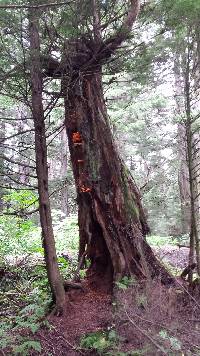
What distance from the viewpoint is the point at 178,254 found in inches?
418

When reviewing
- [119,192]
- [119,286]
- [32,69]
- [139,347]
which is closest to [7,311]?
[119,286]

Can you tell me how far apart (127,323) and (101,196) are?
7.50 feet

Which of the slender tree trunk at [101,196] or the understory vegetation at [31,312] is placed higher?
the slender tree trunk at [101,196]

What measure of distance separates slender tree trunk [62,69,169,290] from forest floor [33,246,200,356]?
1.76ft

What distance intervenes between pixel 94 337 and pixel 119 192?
2.57 metres

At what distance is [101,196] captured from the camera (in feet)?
21.7

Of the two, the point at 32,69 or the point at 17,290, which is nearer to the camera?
the point at 32,69

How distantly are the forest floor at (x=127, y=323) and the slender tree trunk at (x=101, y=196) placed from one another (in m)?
0.54

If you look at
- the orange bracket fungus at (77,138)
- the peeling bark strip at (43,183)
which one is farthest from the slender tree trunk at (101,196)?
the peeling bark strip at (43,183)

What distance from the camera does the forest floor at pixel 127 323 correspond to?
4.56 meters

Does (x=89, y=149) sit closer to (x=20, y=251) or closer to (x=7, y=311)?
(x=7, y=311)

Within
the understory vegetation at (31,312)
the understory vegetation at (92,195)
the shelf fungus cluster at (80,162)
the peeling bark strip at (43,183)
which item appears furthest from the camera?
the shelf fungus cluster at (80,162)

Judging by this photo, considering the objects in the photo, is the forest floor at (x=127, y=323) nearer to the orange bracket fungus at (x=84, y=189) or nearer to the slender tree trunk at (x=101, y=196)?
the slender tree trunk at (x=101, y=196)

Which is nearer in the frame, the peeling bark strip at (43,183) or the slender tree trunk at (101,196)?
the peeling bark strip at (43,183)
